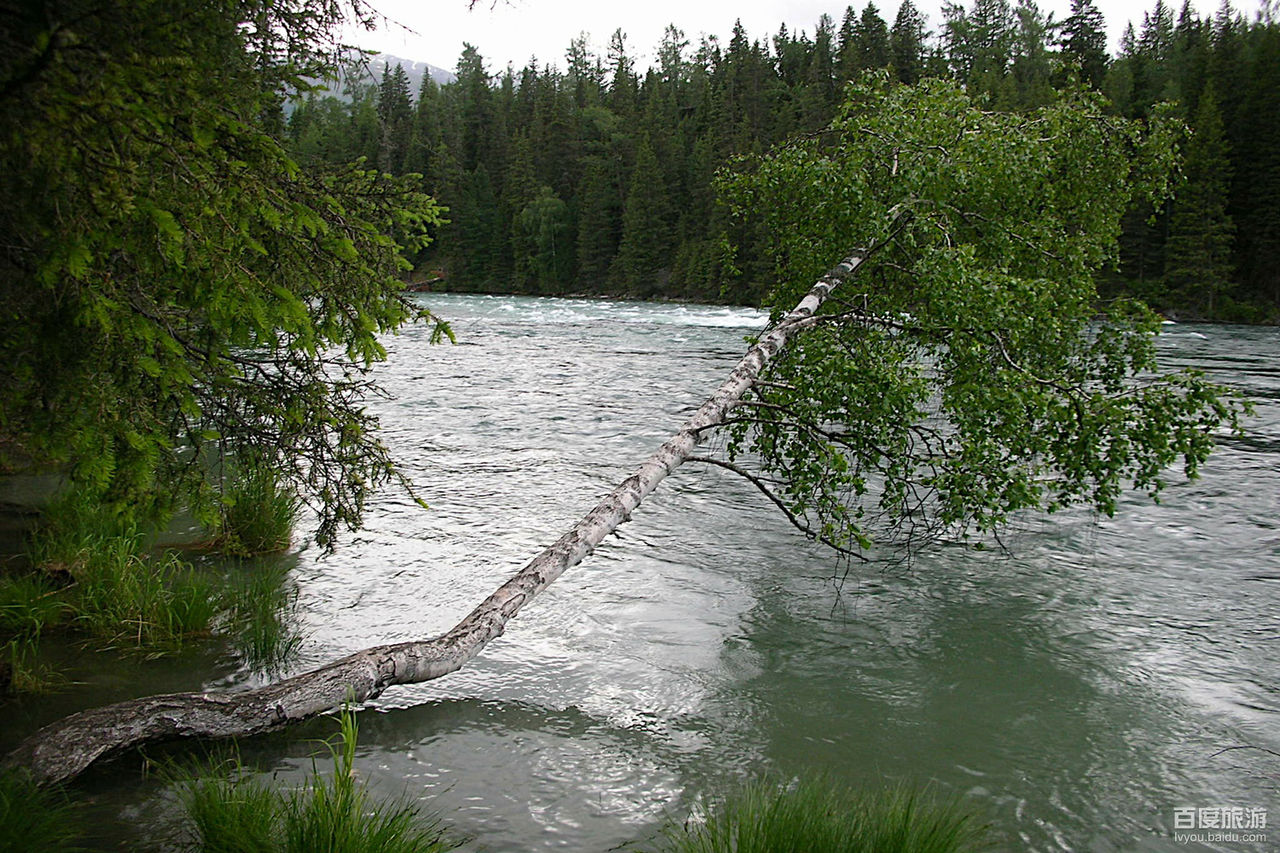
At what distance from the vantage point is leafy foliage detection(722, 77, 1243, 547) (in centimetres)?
695

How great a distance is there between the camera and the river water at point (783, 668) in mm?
4828

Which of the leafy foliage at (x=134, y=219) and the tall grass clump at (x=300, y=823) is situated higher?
the leafy foliage at (x=134, y=219)

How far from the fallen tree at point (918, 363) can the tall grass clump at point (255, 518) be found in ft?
11.1

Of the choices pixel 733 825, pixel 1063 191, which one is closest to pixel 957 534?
pixel 1063 191

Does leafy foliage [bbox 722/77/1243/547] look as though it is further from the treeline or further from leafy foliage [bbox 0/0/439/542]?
the treeline

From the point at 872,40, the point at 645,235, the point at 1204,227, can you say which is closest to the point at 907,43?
the point at 872,40

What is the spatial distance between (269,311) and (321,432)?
5.06 feet

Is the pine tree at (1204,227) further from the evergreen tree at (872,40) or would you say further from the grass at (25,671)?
the grass at (25,671)

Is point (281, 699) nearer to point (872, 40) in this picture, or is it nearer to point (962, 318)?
point (962, 318)

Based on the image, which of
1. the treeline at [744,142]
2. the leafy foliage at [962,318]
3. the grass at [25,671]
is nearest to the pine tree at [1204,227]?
the treeline at [744,142]

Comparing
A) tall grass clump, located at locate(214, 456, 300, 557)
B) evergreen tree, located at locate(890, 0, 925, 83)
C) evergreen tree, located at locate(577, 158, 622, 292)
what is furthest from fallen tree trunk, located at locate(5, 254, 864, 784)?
evergreen tree, located at locate(890, 0, 925, 83)

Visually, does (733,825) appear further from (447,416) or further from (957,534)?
(447,416)

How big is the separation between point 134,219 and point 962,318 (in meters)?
6.09

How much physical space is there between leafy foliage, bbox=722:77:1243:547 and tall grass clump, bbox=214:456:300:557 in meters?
4.52
